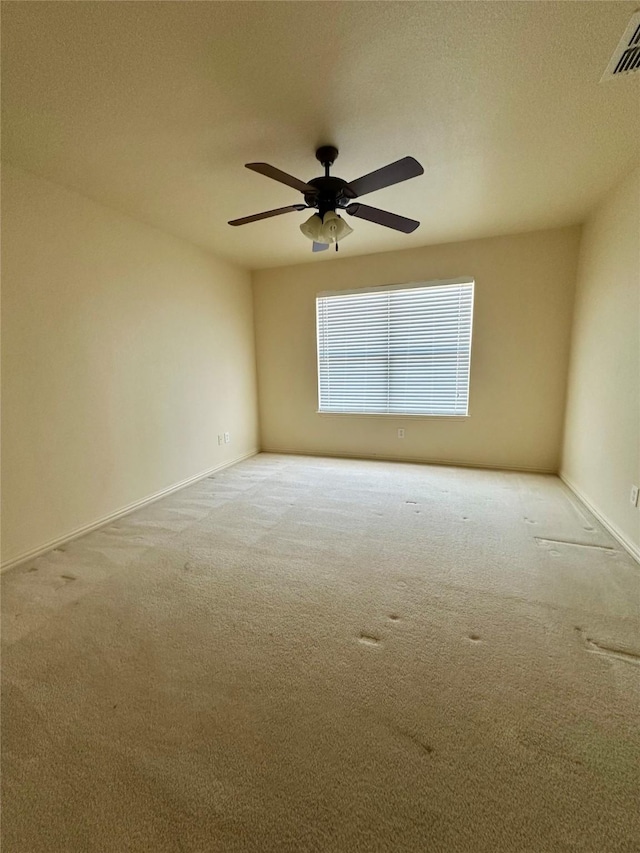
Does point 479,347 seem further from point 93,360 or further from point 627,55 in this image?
point 93,360

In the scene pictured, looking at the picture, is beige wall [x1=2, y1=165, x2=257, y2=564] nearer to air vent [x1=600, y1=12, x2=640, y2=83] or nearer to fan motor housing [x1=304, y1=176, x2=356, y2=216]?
fan motor housing [x1=304, y1=176, x2=356, y2=216]

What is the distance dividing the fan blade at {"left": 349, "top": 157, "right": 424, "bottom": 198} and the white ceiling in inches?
11.2

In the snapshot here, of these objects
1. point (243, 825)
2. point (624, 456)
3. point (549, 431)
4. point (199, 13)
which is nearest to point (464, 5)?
point (199, 13)

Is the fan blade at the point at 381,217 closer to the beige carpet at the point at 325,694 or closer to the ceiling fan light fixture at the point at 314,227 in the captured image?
the ceiling fan light fixture at the point at 314,227

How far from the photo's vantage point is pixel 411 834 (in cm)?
88

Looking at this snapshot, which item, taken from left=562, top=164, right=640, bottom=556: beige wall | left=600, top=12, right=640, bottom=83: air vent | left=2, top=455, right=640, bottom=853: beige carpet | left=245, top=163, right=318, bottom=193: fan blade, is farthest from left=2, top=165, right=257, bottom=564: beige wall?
left=562, top=164, right=640, bottom=556: beige wall

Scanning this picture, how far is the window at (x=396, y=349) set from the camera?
3.85 m

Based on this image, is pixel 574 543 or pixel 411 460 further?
pixel 411 460

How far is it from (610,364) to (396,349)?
6.74ft

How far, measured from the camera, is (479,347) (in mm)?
3752

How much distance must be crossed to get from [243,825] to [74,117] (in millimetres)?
2892

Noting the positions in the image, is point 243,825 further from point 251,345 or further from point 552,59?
point 251,345


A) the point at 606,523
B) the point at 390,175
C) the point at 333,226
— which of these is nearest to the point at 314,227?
the point at 333,226

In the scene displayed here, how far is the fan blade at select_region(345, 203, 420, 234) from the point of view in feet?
6.66
